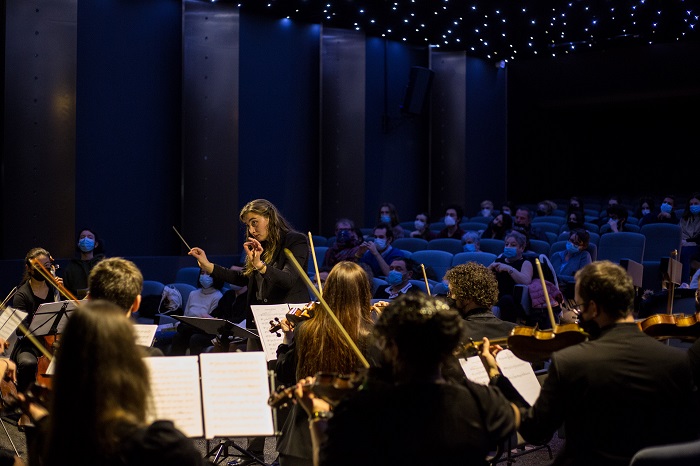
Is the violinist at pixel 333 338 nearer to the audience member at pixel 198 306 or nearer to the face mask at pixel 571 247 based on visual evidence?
the audience member at pixel 198 306

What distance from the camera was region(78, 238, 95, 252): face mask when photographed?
6832 mm

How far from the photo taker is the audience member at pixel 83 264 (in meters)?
6.41

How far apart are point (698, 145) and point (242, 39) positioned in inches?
411

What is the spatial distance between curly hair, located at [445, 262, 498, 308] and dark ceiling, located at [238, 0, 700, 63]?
7364 millimetres

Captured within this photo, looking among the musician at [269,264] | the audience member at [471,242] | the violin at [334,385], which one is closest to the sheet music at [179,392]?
the violin at [334,385]

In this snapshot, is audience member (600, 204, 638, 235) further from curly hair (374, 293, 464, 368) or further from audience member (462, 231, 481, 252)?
curly hair (374, 293, 464, 368)

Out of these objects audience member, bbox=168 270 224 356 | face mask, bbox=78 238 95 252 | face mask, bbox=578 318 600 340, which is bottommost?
audience member, bbox=168 270 224 356

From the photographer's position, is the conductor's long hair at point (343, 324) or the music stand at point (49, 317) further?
the music stand at point (49, 317)

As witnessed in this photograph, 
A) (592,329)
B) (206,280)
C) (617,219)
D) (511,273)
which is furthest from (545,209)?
(592,329)

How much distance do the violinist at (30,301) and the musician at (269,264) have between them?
1633 mm

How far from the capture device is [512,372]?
299cm

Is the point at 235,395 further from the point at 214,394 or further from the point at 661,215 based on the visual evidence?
the point at 661,215

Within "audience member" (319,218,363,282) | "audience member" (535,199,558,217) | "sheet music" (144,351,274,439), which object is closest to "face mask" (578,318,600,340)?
"sheet music" (144,351,274,439)

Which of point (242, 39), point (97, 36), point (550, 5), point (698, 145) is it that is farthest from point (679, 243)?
point (698, 145)
